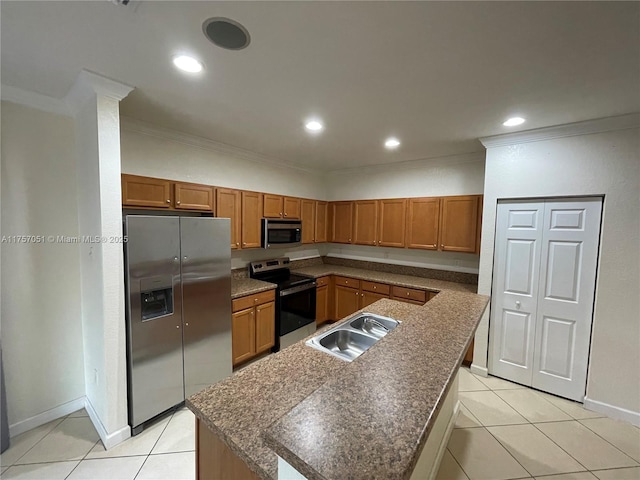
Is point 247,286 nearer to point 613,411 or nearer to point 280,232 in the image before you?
point 280,232

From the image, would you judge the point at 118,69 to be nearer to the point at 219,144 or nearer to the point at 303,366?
the point at 219,144

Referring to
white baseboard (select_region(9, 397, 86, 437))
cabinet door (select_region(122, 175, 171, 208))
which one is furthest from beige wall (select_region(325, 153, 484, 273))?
white baseboard (select_region(9, 397, 86, 437))

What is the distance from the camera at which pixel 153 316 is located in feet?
6.92

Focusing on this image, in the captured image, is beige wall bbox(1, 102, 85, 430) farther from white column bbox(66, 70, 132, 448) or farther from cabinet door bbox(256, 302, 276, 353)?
cabinet door bbox(256, 302, 276, 353)

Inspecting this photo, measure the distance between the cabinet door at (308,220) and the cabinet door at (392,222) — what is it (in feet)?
3.54

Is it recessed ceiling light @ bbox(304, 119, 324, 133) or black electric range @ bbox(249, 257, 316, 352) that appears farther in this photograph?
black electric range @ bbox(249, 257, 316, 352)

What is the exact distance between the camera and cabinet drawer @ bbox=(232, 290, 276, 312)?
2826 millimetres

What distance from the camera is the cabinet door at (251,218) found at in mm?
3262

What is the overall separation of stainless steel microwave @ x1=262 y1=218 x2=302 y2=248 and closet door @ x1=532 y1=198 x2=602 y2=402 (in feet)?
9.52

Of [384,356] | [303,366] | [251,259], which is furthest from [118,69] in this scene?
[251,259]

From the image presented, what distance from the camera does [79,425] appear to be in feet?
7.05

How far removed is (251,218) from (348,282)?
1.73 metres

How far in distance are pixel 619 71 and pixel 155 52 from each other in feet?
8.78

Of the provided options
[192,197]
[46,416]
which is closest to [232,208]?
[192,197]
